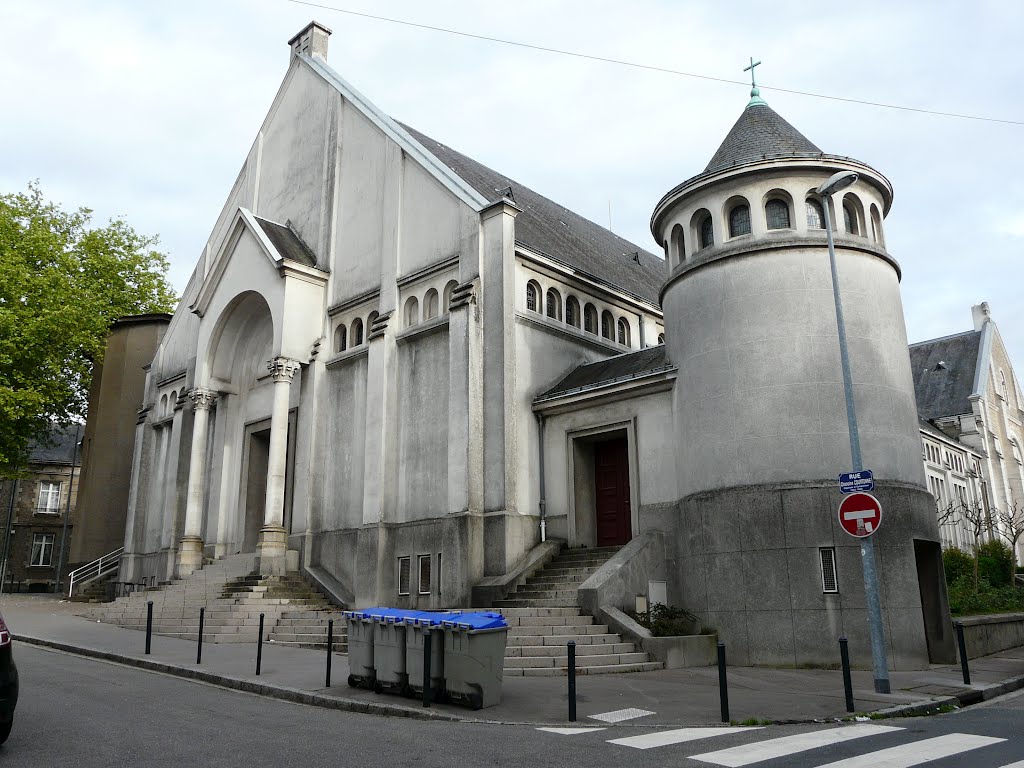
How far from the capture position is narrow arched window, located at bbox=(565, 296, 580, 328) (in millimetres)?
23906

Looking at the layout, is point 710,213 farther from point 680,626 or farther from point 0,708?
point 0,708

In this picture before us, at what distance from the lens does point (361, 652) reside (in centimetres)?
1195

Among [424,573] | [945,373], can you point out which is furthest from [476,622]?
[945,373]

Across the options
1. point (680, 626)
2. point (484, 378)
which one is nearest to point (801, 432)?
point (680, 626)

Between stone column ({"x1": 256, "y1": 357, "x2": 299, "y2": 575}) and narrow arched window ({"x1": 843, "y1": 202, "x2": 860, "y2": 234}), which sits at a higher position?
narrow arched window ({"x1": 843, "y1": 202, "x2": 860, "y2": 234})

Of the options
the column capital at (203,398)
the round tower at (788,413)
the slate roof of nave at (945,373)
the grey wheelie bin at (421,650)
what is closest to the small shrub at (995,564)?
the slate roof of nave at (945,373)

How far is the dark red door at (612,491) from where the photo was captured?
20844 mm

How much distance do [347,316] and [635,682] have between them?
15.9m

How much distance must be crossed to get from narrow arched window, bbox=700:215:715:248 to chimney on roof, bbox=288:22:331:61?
58.5 ft

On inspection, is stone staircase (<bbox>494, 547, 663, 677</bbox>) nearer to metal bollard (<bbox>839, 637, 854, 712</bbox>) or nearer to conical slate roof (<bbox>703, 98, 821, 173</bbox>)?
metal bollard (<bbox>839, 637, 854, 712</bbox>)

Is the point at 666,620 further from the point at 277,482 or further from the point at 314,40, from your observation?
the point at 314,40

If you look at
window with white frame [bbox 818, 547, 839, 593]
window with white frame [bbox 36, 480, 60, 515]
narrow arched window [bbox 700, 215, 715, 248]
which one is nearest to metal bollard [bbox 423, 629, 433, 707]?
window with white frame [bbox 818, 547, 839, 593]

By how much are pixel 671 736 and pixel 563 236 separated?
68.8ft

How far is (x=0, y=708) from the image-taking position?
24.3 feet
